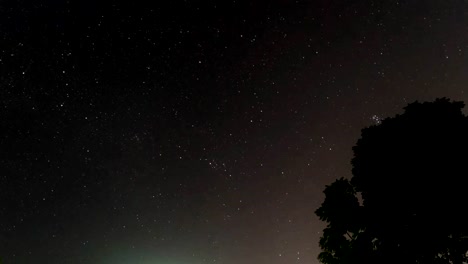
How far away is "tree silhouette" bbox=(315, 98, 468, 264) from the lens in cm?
1012

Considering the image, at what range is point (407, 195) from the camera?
1048 centimetres

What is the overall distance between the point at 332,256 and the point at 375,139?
3.98 metres

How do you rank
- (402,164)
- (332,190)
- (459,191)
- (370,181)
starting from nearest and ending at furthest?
(459,191) → (402,164) → (370,181) → (332,190)

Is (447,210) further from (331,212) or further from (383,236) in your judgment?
(331,212)

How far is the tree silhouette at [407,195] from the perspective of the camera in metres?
10.1

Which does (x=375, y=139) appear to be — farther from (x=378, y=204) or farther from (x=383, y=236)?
(x=383, y=236)

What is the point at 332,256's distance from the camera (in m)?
12.1

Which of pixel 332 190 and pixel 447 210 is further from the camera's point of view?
pixel 332 190

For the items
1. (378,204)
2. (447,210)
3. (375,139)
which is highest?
(375,139)

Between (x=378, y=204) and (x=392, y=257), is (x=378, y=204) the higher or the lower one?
the higher one

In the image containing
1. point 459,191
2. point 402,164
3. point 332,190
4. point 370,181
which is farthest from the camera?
point 332,190

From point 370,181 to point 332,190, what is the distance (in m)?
1.37

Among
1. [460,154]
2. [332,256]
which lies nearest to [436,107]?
[460,154]

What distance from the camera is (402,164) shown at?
10.8m
